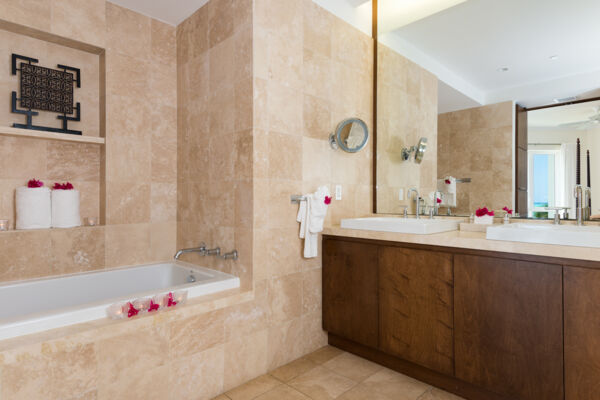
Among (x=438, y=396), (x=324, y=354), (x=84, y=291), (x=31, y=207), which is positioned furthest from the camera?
(x=324, y=354)

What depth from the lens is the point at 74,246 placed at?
2.27m

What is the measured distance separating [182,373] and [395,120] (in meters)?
2.35

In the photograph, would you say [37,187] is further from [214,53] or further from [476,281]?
[476,281]

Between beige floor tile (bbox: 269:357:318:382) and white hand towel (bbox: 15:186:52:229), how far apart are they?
1756 millimetres

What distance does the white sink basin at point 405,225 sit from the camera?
194 centimetres

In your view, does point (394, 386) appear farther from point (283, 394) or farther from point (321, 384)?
point (283, 394)

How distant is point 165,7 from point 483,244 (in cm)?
259

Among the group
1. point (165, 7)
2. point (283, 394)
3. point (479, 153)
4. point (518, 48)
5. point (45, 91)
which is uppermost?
point (165, 7)

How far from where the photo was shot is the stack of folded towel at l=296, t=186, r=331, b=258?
2.24m

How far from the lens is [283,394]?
1.87m

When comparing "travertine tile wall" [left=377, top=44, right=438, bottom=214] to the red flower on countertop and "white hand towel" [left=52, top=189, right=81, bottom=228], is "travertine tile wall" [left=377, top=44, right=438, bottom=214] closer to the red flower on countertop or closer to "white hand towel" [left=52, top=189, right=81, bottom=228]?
the red flower on countertop

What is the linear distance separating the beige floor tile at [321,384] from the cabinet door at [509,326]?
0.64m

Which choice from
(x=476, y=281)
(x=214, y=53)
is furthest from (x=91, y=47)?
(x=476, y=281)

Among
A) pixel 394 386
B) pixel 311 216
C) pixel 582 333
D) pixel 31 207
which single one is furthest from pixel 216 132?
pixel 582 333
